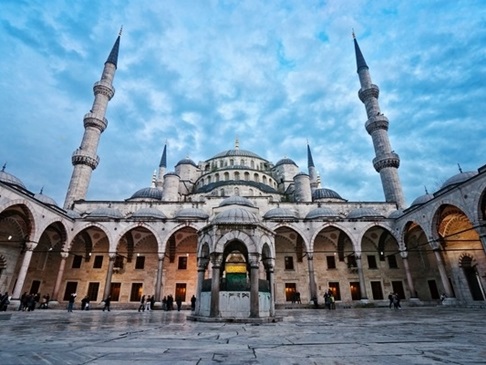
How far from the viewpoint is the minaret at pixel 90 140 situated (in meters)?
23.4

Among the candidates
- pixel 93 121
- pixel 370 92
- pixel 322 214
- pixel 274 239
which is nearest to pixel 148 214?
pixel 274 239

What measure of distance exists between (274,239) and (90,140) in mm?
19824

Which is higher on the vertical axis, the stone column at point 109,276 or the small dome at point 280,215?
the small dome at point 280,215

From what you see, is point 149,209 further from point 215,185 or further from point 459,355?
point 459,355

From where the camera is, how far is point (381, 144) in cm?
2520

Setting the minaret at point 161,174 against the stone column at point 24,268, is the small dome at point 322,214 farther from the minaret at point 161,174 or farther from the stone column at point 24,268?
the minaret at point 161,174

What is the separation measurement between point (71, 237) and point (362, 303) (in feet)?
67.4

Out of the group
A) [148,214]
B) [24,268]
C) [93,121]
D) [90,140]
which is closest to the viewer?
[24,268]

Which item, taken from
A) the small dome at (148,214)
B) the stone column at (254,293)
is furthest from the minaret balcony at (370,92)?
the stone column at (254,293)

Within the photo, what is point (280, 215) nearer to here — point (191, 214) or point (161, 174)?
point (191, 214)

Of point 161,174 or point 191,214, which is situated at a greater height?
point 161,174

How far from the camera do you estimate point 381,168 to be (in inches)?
972

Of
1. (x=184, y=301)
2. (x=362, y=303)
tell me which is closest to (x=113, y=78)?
(x=184, y=301)

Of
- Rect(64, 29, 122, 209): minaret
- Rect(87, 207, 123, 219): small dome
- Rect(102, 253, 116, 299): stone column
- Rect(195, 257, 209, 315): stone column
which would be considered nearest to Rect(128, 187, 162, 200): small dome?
Rect(64, 29, 122, 209): minaret
